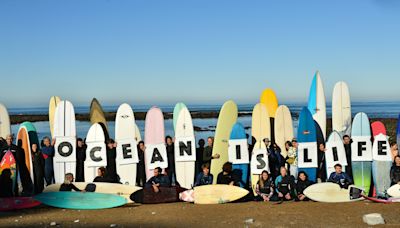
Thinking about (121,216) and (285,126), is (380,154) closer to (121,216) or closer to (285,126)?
(285,126)

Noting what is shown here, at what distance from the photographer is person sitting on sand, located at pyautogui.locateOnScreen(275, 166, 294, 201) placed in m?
7.82

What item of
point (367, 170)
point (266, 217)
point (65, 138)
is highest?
point (65, 138)

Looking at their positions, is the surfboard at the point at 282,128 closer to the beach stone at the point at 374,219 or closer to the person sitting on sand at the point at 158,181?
the person sitting on sand at the point at 158,181

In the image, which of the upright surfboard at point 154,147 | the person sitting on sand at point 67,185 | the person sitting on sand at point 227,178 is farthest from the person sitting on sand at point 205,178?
the person sitting on sand at point 67,185

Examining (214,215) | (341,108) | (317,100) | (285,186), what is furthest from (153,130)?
(341,108)

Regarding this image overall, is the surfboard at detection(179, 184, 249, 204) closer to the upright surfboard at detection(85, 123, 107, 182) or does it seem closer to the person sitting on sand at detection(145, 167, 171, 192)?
the person sitting on sand at detection(145, 167, 171, 192)

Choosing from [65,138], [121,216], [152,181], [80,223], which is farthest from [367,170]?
[65,138]

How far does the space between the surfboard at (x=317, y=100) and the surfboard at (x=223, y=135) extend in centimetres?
181

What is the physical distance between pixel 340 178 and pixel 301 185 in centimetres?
69

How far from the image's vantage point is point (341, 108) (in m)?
9.70

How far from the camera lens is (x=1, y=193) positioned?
800 centimetres

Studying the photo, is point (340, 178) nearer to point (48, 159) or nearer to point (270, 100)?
point (270, 100)

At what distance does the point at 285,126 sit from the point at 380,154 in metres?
1.91

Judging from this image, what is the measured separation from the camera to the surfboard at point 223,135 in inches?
352
